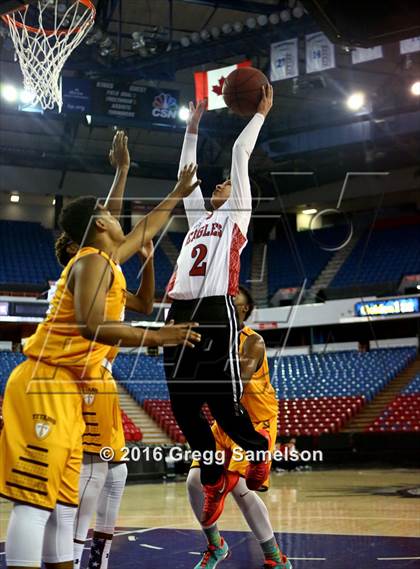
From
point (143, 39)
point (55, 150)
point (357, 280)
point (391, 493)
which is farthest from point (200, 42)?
point (391, 493)

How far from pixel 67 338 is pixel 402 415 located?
1607 centimetres

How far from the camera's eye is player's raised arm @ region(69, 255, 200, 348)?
109 inches

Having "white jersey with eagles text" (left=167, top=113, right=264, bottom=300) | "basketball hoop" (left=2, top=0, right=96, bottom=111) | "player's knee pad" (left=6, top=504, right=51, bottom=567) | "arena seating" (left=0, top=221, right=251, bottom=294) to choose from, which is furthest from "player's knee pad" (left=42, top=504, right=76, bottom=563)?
"arena seating" (left=0, top=221, right=251, bottom=294)

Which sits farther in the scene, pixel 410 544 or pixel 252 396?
pixel 410 544

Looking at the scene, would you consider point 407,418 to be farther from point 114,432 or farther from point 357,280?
point 114,432

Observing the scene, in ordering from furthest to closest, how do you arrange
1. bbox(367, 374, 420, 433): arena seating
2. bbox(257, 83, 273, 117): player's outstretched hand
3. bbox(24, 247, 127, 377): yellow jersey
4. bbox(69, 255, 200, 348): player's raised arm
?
bbox(367, 374, 420, 433): arena seating < bbox(257, 83, 273, 117): player's outstretched hand < bbox(24, 247, 127, 377): yellow jersey < bbox(69, 255, 200, 348): player's raised arm

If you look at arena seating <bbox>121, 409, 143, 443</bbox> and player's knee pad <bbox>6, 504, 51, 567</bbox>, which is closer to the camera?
player's knee pad <bbox>6, 504, 51, 567</bbox>

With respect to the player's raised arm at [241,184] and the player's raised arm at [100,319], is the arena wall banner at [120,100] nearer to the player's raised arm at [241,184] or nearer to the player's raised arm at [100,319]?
the player's raised arm at [241,184]

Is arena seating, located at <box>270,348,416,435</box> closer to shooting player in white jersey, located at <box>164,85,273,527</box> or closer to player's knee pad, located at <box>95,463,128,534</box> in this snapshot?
player's knee pad, located at <box>95,463,128,534</box>

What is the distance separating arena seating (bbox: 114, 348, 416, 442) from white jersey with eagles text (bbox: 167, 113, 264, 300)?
13727mm

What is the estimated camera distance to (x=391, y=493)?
35.3 feet

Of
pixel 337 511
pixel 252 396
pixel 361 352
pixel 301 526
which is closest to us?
pixel 252 396

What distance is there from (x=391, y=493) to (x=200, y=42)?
483 inches

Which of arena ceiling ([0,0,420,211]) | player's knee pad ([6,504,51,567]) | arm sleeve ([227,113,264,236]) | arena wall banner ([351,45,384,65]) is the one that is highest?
arena ceiling ([0,0,420,211])
